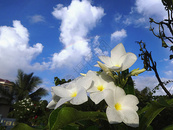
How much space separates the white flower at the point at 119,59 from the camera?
0.52m

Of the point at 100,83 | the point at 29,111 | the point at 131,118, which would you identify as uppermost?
the point at 29,111

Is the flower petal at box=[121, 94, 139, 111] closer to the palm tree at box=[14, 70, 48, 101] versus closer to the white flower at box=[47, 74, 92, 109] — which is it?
the white flower at box=[47, 74, 92, 109]

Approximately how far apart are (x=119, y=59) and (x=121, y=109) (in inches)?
7.6

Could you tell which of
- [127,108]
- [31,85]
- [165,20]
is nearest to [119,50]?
[127,108]

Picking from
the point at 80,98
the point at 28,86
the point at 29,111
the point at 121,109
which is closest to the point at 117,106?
the point at 121,109

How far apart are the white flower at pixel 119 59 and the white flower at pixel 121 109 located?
0.10m

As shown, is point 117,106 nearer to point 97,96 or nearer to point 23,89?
point 97,96

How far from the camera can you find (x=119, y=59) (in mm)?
568

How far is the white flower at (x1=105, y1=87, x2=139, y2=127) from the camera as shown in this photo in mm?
430

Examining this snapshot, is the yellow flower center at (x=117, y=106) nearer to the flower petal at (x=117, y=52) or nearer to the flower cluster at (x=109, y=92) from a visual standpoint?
the flower cluster at (x=109, y=92)

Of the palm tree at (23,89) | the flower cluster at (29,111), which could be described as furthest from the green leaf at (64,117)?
the palm tree at (23,89)

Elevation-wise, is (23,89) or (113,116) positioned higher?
(23,89)

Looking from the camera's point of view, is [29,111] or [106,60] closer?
[106,60]

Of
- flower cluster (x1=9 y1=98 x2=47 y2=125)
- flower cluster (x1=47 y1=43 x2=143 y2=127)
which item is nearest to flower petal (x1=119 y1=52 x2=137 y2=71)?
flower cluster (x1=47 y1=43 x2=143 y2=127)
